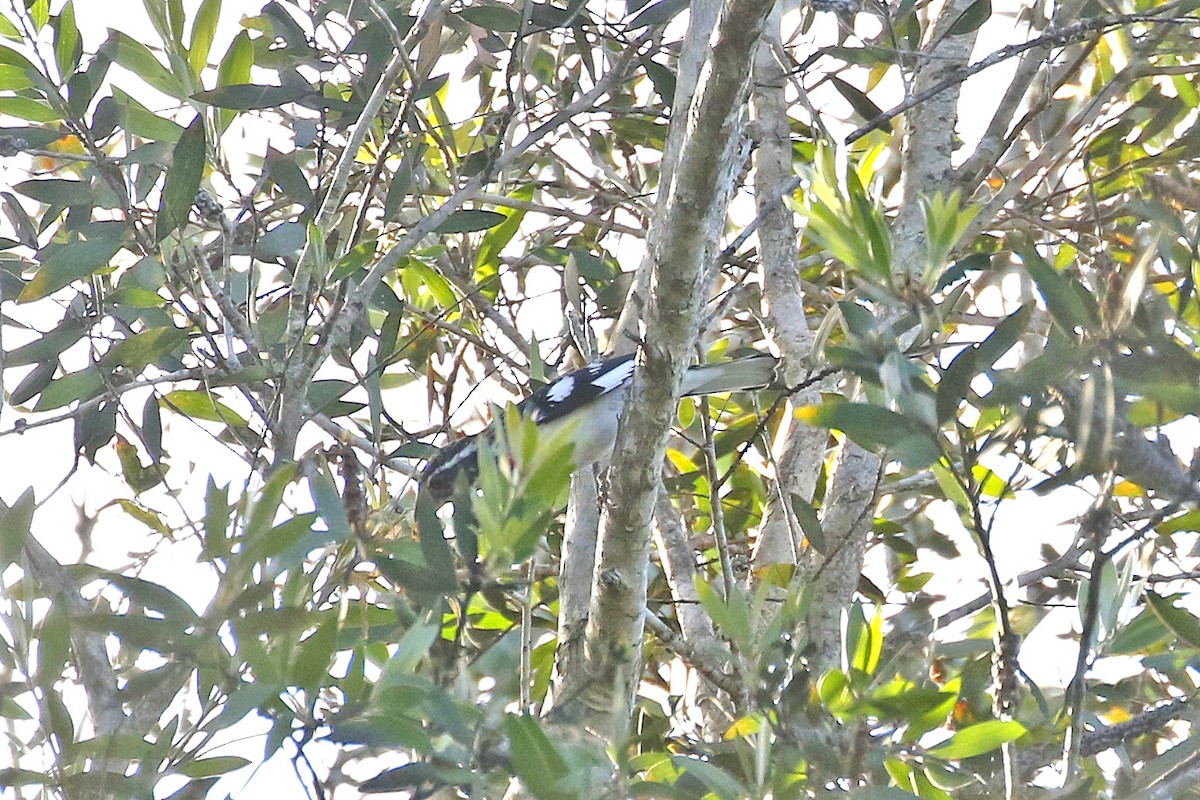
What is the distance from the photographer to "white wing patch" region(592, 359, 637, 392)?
13.0 ft

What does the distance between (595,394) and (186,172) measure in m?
1.79

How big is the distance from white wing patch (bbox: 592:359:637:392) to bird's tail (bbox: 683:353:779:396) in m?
0.31

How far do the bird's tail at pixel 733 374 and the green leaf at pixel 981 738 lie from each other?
214 cm

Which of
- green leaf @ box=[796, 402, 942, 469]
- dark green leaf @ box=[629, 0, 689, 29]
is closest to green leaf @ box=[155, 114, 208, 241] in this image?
dark green leaf @ box=[629, 0, 689, 29]

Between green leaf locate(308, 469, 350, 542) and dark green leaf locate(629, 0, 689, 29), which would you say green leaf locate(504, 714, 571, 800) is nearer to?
green leaf locate(308, 469, 350, 542)

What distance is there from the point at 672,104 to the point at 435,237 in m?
0.86

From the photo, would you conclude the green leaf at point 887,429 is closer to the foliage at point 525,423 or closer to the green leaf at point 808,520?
the foliage at point 525,423

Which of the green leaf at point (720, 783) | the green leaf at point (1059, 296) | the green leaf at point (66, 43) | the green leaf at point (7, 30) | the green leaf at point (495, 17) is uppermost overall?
the green leaf at point (7, 30)

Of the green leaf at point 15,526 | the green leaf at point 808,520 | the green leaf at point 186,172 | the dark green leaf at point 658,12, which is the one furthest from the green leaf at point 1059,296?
the dark green leaf at point 658,12

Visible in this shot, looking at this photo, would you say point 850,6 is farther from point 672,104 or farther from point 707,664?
point 707,664

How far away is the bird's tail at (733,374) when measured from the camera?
3.64 m

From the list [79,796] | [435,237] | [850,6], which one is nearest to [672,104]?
[850,6]

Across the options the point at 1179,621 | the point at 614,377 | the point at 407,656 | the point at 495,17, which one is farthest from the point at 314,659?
the point at 614,377

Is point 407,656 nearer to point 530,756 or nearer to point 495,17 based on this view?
point 530,756
